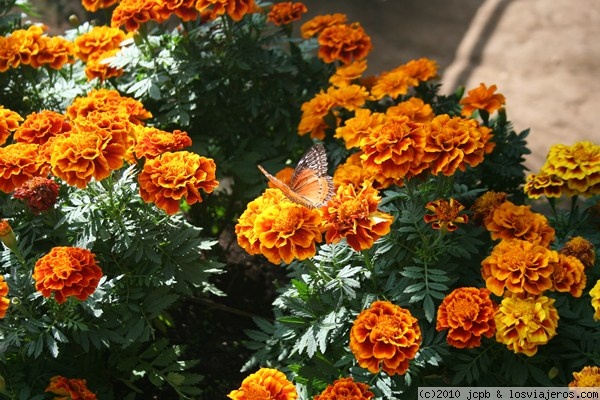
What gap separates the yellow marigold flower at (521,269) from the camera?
2348 mm

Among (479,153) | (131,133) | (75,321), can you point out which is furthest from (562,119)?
(75,321)

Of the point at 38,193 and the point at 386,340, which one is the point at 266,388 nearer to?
the point at 386,340

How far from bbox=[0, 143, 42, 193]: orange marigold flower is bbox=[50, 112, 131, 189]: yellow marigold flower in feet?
0.45

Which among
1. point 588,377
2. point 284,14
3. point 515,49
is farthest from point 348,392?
point 515,49

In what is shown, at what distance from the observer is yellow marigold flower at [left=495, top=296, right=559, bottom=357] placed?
7.50 feet

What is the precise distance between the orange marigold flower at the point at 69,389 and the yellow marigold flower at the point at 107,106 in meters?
0.94

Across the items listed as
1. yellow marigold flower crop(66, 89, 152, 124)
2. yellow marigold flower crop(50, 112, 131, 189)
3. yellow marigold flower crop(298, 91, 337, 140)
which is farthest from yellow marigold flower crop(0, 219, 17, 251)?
yellow marigold flower crop(298, 91, 337, 140)

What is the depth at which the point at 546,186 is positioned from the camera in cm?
281

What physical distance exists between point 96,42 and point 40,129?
2.88 feet

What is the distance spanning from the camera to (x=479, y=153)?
2.60m

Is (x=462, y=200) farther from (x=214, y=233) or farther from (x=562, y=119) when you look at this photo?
(x=562, y=119)

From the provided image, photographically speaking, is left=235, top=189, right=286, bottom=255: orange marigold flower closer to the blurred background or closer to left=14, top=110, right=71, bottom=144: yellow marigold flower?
left=14, top=110, right=71, bottom=144: yellow marigold flower

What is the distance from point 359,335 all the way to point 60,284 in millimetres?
886

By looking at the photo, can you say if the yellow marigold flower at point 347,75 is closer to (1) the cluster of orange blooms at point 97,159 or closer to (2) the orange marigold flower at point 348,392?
(1) the cluster of orange blooms at point 97,159
